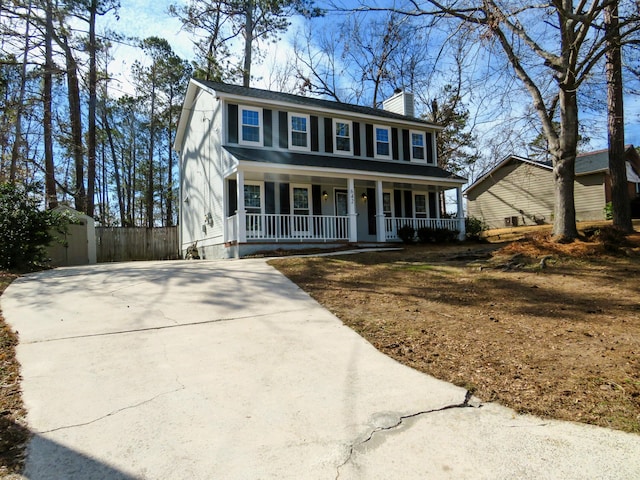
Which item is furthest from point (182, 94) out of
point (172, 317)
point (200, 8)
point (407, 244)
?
point (172, 317)

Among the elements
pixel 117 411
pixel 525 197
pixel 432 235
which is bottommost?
pixel 117 411

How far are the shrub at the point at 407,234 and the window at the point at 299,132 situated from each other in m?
4.57

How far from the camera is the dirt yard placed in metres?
3.03

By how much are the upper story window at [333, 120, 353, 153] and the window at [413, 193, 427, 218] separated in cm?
371

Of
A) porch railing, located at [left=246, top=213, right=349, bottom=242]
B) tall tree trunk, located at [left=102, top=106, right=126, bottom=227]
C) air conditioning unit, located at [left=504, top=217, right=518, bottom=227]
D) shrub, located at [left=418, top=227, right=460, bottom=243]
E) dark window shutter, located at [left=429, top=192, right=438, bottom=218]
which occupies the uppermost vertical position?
tall tree trunk, located at [left=102, top=106, right=126, bottom=227]

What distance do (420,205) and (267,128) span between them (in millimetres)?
7251

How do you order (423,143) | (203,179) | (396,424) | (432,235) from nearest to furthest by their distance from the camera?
(396,424) → (432,235) → (203,179) → (423,143)

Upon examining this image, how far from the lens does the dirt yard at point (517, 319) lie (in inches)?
119

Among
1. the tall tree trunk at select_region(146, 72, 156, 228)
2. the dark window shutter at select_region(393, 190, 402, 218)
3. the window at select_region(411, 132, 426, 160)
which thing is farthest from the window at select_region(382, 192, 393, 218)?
the tall tree trunk at select_region(146, 72, 156, 228)

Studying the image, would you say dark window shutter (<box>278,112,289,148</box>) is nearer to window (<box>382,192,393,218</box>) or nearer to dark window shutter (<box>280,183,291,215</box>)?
dark window shutter (<box>280,183,291,215</box>)

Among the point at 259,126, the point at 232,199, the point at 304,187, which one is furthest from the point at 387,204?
the point at 232,199

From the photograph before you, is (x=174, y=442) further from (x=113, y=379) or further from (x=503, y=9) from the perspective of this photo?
(x=503, y=9)

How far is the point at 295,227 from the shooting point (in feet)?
42.9

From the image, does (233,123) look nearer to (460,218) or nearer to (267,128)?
(267,128)
